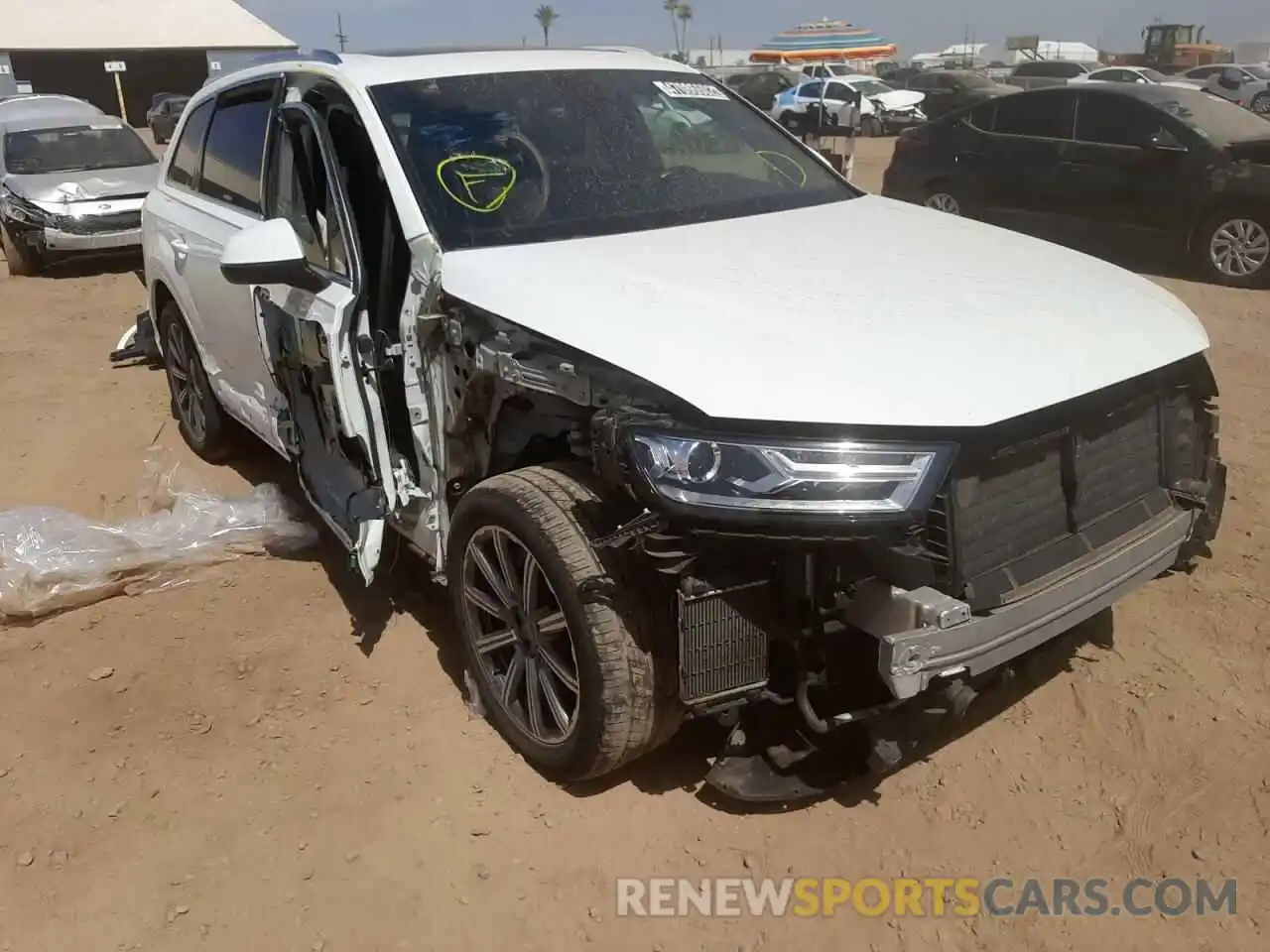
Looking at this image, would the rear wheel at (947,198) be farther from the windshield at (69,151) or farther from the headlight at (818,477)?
the windshield at (69,151)

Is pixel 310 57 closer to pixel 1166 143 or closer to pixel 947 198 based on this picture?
pixel 1166 143

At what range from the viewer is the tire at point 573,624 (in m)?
2.54

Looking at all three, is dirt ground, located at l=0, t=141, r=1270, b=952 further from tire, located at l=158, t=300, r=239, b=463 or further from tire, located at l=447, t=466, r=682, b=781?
tire, located at l=158, t=300, r=239, b=463

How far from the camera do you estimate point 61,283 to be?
35.5 ft

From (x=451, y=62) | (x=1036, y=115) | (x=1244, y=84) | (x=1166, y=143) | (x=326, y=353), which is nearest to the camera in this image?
(x=326, y=353)

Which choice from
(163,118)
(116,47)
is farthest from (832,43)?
(116,47)

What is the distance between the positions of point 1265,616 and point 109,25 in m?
44.8

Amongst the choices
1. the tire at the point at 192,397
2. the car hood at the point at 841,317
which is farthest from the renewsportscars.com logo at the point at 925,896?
the tire at the point at 192,397

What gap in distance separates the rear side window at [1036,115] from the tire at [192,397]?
7916mm

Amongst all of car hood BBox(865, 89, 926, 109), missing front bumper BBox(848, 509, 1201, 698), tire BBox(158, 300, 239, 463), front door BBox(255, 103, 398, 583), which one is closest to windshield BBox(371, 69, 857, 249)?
front door BBox(255, 103, 398, 583)

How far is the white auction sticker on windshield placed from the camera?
156 inches

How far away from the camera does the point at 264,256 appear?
3131mm

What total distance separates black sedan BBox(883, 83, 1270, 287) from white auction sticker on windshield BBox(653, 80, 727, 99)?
6113 mm

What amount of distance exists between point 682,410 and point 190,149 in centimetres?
376
